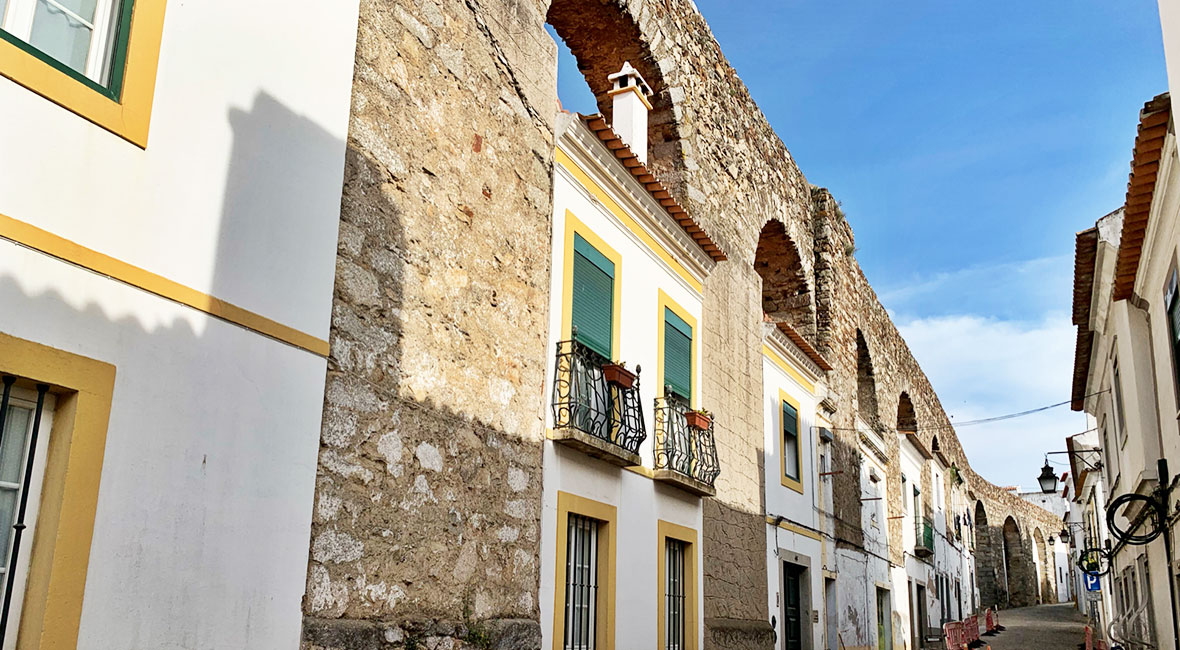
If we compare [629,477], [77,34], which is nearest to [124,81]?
[77,34]

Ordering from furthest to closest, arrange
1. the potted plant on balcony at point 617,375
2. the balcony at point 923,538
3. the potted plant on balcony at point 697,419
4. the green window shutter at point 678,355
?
the balcony at point 923,538, the green window shutter at point 678,355, the potted plant on balcony at point 697,419, the potted plant on balcony at point 617,375

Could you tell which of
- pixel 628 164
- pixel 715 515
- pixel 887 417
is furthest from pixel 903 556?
pixel 628 164

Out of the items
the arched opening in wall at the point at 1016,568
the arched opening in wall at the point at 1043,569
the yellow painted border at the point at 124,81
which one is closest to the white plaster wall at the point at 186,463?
the yellow painted border at the point at 124,81

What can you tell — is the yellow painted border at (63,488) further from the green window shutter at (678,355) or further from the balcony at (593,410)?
the green window shutter at (678,355)

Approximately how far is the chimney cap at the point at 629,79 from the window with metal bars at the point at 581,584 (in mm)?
5017

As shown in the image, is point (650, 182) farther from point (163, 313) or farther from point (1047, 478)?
point (1047, 478)

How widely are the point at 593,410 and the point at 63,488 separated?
483cm

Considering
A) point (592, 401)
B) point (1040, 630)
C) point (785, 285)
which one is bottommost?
point (1040, 630)

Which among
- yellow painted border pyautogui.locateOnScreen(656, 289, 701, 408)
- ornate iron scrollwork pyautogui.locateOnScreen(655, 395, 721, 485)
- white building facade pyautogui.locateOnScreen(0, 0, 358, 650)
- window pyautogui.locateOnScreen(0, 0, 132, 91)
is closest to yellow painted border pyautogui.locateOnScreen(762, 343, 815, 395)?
yellow painted border pyautogui.locateOnScreen(656, 289, 701, 408)

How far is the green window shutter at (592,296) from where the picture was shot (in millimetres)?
8703

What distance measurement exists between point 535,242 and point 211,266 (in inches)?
132

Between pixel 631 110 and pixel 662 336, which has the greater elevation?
pixel 631 110

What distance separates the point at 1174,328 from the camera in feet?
28.5

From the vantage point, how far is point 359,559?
Answer: 5492 mm
